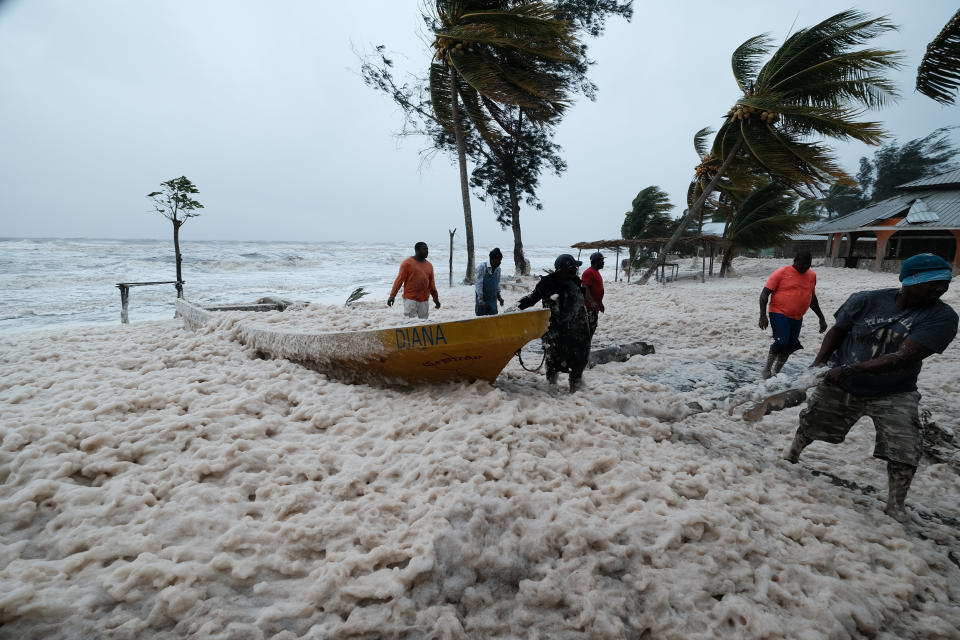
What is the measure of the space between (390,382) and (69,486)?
82.6 inches

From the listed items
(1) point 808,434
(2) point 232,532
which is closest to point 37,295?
(2) point 232,532

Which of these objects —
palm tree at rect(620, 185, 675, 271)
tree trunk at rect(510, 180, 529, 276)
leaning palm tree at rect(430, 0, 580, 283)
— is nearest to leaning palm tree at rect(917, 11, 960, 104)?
leaning palm tree at rect(430, 0, 580, 283)

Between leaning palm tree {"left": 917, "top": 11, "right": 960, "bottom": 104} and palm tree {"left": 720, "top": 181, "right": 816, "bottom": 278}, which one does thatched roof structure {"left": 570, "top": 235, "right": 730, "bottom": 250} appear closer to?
palm tree {"left": 720, "top": 181, "right": 816, "bottom": 278}

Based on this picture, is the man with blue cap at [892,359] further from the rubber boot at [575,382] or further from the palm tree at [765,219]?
the palm tree at [765,219]

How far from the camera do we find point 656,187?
22.1 metres

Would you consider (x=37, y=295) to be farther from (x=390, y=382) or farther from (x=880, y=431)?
(x=880, y=431)

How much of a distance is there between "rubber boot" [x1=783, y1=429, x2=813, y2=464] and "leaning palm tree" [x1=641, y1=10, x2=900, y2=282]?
10.8 metres

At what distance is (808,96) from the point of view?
11406mm

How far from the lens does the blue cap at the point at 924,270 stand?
232 cm

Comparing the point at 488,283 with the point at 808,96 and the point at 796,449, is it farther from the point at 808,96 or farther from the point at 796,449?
the point at 808,96

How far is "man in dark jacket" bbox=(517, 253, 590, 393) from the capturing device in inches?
153

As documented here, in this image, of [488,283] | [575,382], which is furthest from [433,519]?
[488,283]

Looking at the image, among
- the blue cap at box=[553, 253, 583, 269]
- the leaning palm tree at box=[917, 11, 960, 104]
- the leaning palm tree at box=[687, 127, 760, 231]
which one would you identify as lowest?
the blue cap at box=[553, 253, 583, 269]

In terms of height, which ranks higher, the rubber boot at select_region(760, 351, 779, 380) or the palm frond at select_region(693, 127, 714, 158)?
the palm frond at select_region(693, 127, 714, 158)
